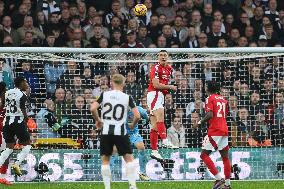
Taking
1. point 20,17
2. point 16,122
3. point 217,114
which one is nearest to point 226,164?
point 217,114

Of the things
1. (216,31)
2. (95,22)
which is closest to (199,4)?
(216,31)

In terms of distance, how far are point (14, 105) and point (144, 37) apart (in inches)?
205

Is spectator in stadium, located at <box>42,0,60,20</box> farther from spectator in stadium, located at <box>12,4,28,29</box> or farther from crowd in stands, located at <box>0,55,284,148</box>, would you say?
crowd in stands, located at <box>0,55,284,148</box>

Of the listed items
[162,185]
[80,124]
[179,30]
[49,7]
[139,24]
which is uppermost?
[49,7]

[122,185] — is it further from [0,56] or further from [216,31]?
[216,31]

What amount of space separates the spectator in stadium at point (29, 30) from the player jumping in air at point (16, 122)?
397 centimetres

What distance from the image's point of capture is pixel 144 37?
909 inches

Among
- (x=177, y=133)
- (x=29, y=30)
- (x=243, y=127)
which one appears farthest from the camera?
(x=29, y=30)

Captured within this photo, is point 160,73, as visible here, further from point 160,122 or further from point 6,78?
point 6,78

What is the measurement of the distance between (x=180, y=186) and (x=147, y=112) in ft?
6.93

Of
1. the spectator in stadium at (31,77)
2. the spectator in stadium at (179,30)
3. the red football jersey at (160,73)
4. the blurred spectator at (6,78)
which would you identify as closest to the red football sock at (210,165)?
the red football jersey at (160,73)

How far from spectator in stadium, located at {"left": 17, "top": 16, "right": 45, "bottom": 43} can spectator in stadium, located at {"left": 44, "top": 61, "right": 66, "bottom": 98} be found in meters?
2.40

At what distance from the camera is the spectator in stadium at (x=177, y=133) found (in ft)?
66.5

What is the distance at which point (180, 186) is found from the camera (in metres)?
18.6
